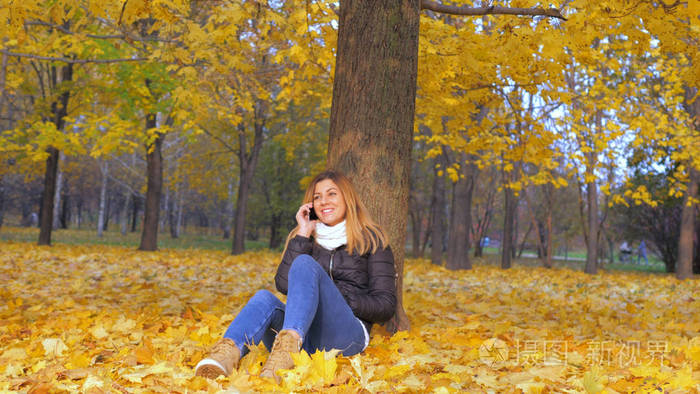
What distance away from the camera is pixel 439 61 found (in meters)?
4.79

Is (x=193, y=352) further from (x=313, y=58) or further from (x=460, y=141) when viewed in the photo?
(x=460, y=141)

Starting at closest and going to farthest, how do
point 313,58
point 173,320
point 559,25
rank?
point 173,320 < point 559,25 < point 313,58

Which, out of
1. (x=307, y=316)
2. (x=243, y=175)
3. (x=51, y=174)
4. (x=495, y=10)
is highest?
(x=495, y=10)

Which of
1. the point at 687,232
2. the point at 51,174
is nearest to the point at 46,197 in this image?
the point at 51,174

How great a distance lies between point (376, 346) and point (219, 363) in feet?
3.77

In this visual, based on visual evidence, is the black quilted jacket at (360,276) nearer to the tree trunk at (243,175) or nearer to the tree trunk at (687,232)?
the tree trunk at (243,175)

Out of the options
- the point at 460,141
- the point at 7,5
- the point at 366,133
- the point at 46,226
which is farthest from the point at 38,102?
the point at 366,133

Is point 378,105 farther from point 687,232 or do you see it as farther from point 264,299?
point 687,232

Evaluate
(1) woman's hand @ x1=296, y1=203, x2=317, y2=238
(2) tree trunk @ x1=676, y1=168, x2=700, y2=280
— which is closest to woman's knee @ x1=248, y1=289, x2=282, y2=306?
(1) woman's hand @ x1=296, y1=203, x2=317, y2=238

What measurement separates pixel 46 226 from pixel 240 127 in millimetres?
5646

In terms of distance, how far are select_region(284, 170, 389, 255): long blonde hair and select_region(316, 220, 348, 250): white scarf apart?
→ 0.04 metres

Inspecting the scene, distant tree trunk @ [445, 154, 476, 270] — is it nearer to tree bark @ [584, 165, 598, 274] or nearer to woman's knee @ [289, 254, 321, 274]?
tree bark @ [584, 165, 598, 274]

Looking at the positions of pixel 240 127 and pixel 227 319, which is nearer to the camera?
pixel 227 319

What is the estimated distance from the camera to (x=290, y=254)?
3.16m
